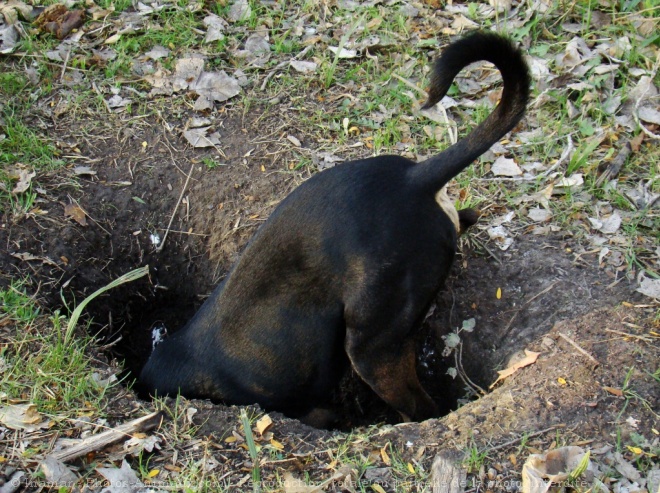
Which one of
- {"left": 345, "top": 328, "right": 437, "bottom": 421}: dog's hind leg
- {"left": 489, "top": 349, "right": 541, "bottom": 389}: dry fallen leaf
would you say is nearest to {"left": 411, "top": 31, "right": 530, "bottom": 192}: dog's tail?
{"left": 345, "top": 328, "right": 437, "bottom": 421}: dog's hind leg

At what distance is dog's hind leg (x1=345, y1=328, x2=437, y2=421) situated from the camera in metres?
3.41

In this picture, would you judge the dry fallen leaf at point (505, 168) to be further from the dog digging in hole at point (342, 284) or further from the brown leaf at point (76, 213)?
the brown leaf at point (76, 213)

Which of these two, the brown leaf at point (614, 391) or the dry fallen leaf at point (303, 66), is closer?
the brown leaf at point (614, 391)

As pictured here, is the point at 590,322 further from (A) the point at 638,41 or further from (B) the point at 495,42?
(A) the point at 638,41

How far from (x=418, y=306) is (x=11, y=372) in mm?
1857

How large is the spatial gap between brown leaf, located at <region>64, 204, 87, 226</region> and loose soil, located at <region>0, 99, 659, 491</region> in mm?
34

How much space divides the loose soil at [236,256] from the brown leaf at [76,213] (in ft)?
0.11

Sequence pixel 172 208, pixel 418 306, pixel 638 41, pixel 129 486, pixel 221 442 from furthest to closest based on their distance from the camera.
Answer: pixel 638 41 → pixel 172 208 → pixel 418 306 → pixel 221 442 → pixel 129 486

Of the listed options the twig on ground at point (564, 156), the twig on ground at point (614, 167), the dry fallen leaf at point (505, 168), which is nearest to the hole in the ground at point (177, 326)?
the dry fallen leaf at point (505, 168)

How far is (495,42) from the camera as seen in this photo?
2980 mm

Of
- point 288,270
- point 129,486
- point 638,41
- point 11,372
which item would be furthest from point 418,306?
point 638,41

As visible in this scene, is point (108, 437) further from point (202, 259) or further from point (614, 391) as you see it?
point (614, 391)

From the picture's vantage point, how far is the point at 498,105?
3121mm

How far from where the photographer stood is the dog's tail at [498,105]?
300 cm
